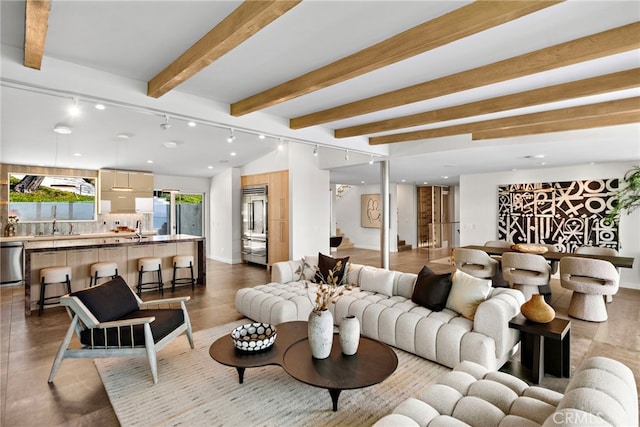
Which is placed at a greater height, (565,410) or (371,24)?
(371,24)

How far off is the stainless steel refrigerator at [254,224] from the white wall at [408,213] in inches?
214

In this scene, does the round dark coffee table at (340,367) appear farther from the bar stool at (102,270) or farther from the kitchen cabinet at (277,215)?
the kitchen cabinet at (277,215)

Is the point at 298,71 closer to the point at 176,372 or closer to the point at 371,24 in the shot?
the point at 371,24

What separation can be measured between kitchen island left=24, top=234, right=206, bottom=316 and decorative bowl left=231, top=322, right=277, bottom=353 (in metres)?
3.77

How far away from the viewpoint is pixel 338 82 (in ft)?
9.55

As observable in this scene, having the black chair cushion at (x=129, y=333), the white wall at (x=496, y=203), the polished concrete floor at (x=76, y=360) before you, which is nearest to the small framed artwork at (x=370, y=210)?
the white wall at (x=496, y=203)

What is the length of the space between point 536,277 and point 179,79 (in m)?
5.30

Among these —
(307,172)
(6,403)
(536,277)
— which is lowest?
(6,403)

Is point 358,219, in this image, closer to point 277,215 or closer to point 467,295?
point 277,215

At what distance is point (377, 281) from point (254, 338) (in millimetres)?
1878

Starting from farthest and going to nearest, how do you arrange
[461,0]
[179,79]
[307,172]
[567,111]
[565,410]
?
[307,172] → [567,111] → [179,79] → [461,0] → [565,410]

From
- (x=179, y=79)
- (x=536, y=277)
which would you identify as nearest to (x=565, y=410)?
(x=179, y=79)

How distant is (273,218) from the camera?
26.6 feet

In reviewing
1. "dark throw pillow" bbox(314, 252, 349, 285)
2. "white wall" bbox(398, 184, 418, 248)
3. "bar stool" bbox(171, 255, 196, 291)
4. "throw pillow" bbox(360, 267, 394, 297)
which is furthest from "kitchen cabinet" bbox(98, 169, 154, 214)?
"white wall" bbox(398, 184, 418, 248)
